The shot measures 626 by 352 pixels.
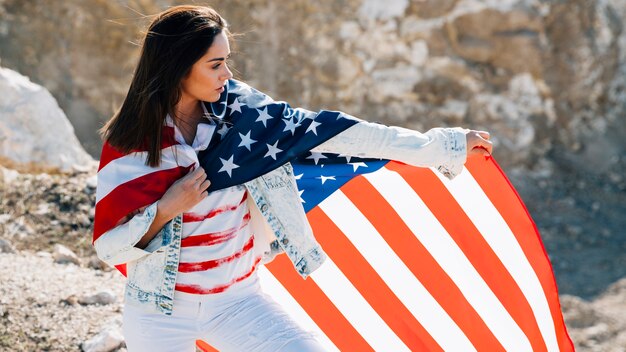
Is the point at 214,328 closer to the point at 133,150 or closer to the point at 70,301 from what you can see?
the point at 133,150

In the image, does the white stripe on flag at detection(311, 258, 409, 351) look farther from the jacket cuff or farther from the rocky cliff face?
the rocky cliff face

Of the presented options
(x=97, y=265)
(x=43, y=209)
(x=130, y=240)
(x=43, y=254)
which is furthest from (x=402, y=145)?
(x=43, y=209)

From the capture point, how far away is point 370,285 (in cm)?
363

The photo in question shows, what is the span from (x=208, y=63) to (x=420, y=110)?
653cm

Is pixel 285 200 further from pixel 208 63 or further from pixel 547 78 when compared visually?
pixel 547 78

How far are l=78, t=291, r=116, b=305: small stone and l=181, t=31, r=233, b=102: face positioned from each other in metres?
2.05

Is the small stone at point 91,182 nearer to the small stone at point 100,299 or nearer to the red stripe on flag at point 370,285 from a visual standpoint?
the small stone at point 100,299

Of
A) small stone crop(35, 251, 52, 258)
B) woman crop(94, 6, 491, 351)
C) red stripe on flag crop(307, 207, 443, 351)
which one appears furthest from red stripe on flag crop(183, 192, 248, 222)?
small stone crop(35, 251, 52, 258)

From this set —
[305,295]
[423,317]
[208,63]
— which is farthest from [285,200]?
[423,317]

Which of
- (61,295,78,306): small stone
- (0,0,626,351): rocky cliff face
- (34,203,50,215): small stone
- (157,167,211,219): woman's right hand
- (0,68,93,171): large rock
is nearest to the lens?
(157,167,211,219): woman's right hand

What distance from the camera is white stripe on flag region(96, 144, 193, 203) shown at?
2.64 metres

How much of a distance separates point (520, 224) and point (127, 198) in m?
1.82

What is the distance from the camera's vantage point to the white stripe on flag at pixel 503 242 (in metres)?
3.67

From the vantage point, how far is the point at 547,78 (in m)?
9.30
